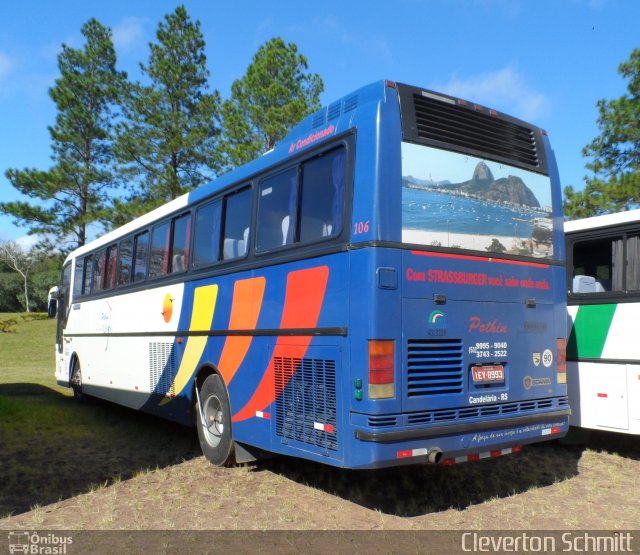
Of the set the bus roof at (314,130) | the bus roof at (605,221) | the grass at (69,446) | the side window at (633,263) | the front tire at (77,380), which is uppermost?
the bus roof at (314,130)

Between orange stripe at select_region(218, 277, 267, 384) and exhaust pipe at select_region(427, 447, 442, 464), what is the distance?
2.16 metres

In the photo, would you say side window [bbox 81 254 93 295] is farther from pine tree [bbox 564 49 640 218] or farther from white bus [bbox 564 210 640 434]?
pine tree [bbox 564 49 640 218]

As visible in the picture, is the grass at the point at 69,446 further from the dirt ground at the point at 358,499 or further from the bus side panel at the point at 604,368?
the bus side panel at the point at 604,368

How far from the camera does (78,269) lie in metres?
12.9

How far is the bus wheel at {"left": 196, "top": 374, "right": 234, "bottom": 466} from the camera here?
6.74m

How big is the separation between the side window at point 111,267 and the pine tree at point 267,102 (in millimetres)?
16140

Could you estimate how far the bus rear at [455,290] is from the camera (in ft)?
16.0

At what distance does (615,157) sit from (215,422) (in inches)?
849

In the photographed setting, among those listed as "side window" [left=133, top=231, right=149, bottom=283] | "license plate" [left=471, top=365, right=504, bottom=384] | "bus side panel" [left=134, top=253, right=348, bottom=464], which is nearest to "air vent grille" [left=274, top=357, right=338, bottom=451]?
"bus side panel" [left=134, top=253, right=348, bottom=464]

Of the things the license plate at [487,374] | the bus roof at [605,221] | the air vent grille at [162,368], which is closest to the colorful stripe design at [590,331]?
the bus roof at [605,221]

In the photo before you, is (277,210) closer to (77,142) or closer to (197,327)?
(197,327)

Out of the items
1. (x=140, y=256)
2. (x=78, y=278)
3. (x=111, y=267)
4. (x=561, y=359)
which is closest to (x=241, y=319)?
(x=561, y=359)

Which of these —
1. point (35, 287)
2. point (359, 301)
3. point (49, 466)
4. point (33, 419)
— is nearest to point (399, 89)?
point (359, 301)

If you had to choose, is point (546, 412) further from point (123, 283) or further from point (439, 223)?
point (123, 283)
